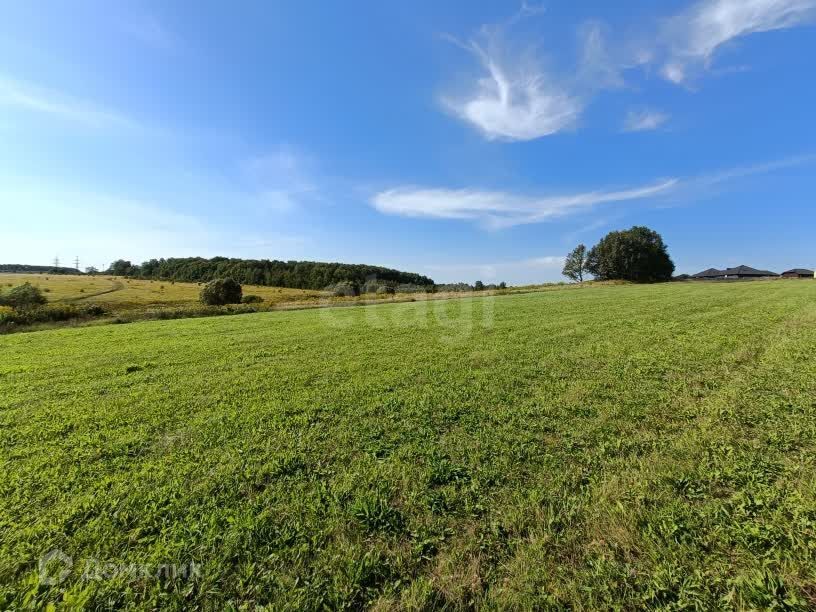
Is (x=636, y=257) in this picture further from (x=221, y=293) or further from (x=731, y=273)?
(x=221, y=293)

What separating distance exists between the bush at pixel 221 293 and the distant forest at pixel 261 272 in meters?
30.1

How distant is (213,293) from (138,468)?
2806 inches

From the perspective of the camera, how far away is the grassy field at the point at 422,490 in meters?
2.54

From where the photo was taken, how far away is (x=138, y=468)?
433cm

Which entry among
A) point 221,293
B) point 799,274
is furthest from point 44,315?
point 799,274

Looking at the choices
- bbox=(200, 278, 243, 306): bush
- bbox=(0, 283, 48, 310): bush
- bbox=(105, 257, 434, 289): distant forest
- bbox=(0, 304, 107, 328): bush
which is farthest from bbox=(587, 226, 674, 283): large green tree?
bbox=(0, 283, 48, 310): bush

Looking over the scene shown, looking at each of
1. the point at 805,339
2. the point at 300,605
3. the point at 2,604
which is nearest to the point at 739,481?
the point at 300,605

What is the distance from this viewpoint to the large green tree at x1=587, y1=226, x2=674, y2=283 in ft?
266

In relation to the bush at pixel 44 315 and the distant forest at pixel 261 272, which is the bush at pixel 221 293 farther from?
the bush at pixel 44 315

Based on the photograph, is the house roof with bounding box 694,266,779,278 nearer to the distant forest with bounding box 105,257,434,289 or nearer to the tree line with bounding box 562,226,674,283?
the tree line with bounding box 562,226,674,283

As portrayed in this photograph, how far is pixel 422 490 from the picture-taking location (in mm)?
3684

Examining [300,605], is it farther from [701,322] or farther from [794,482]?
[701,322]

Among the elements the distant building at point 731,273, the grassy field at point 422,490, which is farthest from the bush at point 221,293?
the distant building at point 731,273

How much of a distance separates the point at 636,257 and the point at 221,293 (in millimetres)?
90196
